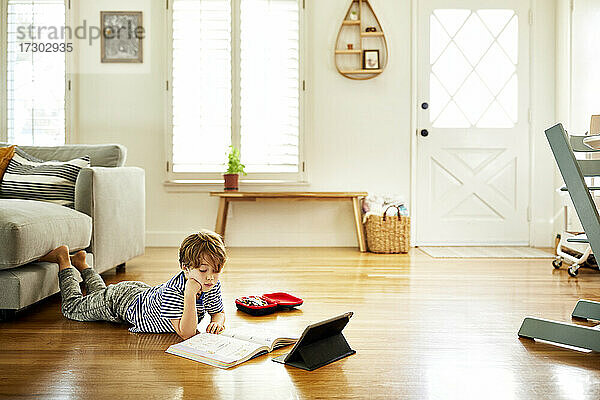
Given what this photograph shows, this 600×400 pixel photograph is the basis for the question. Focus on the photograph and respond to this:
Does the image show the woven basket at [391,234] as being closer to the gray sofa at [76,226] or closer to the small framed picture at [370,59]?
the small framed picture at [370,59]

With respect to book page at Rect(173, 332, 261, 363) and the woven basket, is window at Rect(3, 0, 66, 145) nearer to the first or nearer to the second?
the woven basket

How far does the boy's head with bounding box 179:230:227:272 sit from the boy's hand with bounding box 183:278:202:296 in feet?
0.18

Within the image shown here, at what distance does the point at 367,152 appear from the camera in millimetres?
5340

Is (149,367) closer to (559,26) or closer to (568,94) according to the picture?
(568,94)

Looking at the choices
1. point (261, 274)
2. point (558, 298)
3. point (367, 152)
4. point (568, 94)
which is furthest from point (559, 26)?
point (261, 274)

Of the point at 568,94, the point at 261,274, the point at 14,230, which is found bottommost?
the point at 261,274

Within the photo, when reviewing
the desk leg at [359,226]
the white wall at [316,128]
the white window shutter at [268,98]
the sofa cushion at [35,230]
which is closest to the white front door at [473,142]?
the white wall at [316,128]

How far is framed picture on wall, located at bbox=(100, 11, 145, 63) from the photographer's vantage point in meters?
5.28

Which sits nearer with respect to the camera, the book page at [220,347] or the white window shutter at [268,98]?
the book page at [220,347]

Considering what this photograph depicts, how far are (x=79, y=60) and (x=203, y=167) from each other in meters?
1.38

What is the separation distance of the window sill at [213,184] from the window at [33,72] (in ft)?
3.43

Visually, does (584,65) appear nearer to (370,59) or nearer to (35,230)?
A: (370,59)

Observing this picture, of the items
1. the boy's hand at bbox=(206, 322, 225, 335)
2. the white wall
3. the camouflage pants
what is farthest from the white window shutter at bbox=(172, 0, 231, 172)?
the boy's hand at bbox=(206, 322, 225, 335)

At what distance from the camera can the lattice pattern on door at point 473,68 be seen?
533 centimetres
